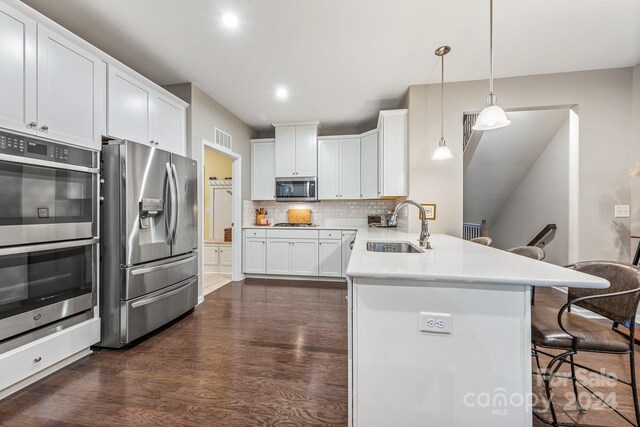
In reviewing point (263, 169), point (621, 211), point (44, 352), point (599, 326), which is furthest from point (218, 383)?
point (621, 211)

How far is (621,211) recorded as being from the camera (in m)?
2.65

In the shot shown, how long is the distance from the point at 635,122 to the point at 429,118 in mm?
2041

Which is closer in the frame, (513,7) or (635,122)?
(513,7)

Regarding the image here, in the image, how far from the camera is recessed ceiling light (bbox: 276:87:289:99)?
10.4 ft

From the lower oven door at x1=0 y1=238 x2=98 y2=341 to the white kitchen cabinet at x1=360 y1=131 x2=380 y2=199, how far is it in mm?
3539

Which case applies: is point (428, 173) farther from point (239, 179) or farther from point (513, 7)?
point (239, 179)

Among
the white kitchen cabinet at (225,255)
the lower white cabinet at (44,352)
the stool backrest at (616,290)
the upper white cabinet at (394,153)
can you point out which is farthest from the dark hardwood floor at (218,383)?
the white kitchen cabinet at (225,255)

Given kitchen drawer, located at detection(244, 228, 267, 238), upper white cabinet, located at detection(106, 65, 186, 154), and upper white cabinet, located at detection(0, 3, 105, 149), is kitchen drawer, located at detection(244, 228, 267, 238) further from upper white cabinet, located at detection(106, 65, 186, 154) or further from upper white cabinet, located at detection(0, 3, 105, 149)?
upper white cabinet, located at detection(0, 3, 105, 149)

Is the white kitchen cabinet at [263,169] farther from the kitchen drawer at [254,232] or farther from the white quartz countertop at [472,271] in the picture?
the white quartz countertop at [472,271]

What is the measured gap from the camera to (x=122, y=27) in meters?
2.10

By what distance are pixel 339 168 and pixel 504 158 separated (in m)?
3.22

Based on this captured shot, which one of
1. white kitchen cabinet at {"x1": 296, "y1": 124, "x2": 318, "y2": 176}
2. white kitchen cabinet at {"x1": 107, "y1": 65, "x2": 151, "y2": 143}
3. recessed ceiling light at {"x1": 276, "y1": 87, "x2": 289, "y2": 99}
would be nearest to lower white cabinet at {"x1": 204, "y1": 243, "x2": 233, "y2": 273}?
white kitchen cabinet at {"x1": 296, "y1": 124, "x2": 318, "y2": 176}

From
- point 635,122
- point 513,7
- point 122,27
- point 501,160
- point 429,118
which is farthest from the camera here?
point 501,160

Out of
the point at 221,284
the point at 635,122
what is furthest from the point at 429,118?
the point at 221,284
